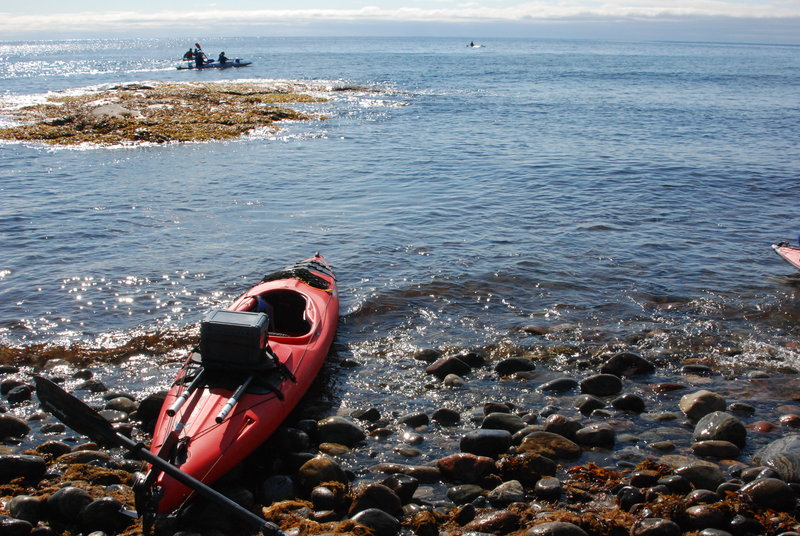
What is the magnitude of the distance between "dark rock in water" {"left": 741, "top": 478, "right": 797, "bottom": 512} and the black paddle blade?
6.40m

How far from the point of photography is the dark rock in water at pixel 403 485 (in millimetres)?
6730

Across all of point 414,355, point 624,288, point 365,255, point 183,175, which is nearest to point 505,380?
point 414,355

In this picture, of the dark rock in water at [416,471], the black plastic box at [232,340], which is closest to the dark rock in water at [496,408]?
the dark rock in water at [416,471]

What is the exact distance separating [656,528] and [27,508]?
6.01 m

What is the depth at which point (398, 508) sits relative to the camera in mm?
6523

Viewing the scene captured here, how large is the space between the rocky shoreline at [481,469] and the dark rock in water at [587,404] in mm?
19

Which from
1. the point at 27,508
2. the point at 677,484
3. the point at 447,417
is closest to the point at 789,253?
the point at 677,484

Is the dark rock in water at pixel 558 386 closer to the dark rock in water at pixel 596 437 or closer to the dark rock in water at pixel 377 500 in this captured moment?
the dark rock in water at pixel 596 437

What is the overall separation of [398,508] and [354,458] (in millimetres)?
1212

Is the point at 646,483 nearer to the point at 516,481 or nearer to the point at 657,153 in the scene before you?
the point at 516,481

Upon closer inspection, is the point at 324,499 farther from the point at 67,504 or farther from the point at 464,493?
the point at 67,504

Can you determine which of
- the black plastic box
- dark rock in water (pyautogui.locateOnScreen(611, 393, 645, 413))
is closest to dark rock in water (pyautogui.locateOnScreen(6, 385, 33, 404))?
the black plastic box

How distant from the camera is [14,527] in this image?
19.1 feet

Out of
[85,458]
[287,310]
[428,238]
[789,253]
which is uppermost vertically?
[789,253]
